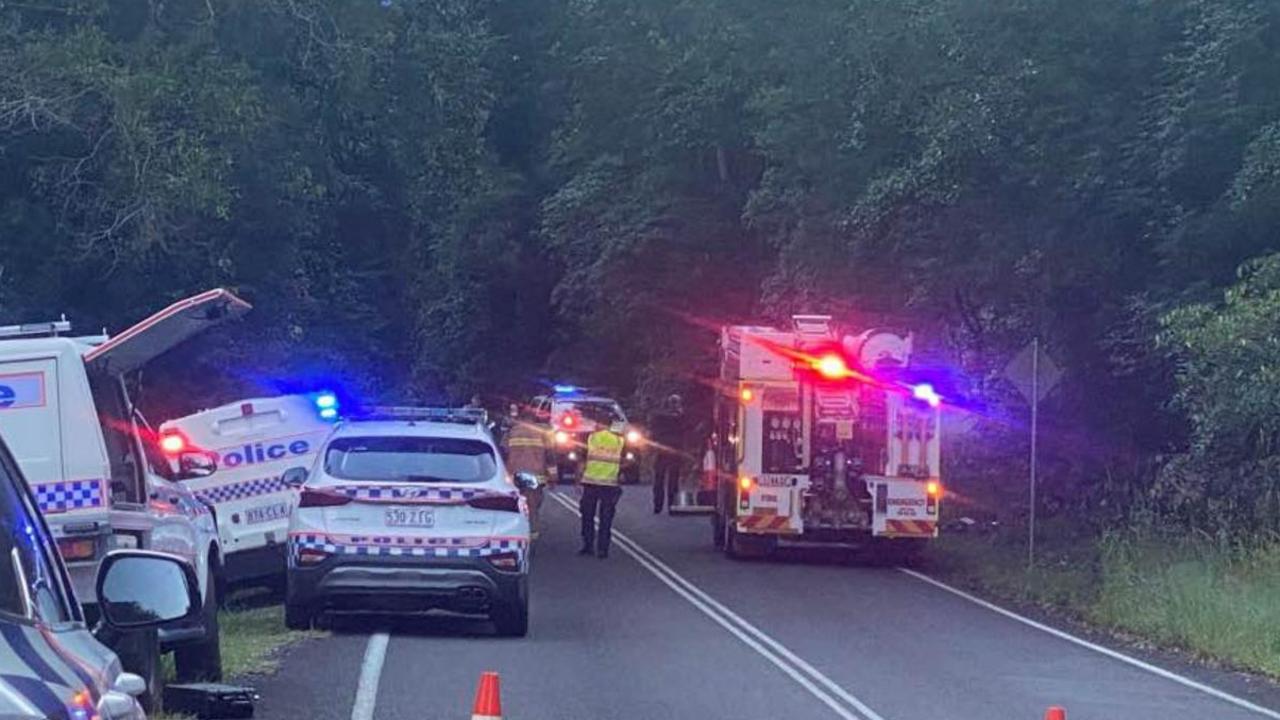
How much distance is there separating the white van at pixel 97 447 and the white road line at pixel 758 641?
13.4ft

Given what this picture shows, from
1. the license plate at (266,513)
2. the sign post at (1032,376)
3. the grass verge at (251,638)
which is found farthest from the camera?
the sign post at (1032,376)

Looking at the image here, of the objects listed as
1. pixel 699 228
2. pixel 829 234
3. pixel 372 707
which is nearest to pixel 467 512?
pixel 372 707

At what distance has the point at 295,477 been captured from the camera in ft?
60.3

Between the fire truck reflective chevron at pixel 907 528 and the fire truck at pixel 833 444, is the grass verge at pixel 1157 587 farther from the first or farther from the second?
the fire truck at pixel 833 444

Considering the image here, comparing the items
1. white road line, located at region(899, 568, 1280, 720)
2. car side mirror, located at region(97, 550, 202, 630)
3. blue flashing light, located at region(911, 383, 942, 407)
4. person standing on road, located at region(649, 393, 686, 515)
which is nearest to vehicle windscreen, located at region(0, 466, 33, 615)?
car side mirror, located at region(97, 550, 202, 630)

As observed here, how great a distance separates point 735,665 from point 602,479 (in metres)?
10.2

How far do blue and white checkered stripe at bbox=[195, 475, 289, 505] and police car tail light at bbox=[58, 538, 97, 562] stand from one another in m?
8.03

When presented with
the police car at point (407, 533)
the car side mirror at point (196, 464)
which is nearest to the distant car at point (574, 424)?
the car side mirror at point (196, 464)

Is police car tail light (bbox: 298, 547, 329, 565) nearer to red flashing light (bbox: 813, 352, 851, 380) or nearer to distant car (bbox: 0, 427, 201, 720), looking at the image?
distant car (bbox: 0, 427, 201, 720)

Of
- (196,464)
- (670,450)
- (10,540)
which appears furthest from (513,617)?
(670,450)

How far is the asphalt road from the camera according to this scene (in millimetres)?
13492

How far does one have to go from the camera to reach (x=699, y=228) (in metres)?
46.2

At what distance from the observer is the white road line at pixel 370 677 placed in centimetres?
1277

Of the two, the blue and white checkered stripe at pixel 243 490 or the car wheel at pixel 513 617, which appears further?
the blue and white checkered stripe at pixel 243 490
